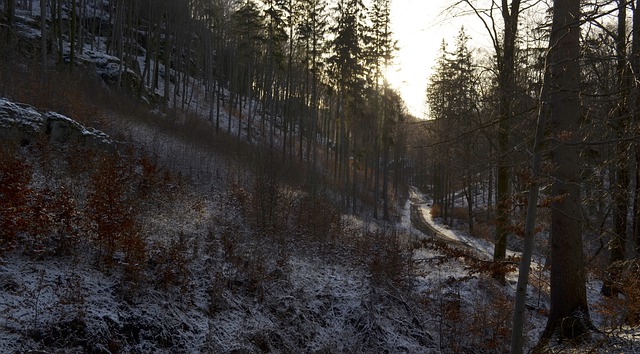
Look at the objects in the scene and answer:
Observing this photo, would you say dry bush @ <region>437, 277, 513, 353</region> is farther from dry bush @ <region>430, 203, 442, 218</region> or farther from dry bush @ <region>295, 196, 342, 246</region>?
dry bush @ <region>430, 203, 442, 218</region>

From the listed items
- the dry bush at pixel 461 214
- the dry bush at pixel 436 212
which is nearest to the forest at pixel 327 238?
the dry bush at pixel 461 214

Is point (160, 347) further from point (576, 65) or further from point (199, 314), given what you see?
point (576, 65)

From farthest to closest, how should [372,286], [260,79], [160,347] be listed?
[260,79] → [372,286] → [160,347]

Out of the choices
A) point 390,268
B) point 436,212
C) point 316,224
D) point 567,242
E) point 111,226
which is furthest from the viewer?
point 436,212

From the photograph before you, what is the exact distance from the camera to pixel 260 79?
45469 millimetres

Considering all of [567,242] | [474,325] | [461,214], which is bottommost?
[461,214]

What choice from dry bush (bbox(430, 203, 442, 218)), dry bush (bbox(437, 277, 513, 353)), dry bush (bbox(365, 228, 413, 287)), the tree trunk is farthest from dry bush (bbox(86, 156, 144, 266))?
dry bush (bbox(430, 203, 442, 218))

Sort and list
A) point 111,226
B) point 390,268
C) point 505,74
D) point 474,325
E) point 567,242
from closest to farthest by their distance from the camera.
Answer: point 567,242, point 111,226, point 474,325, point 505,74, point 390,268

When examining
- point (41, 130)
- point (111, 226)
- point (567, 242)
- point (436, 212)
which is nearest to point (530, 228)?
point (567, 242)

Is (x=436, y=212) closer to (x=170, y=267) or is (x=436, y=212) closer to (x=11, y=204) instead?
(x=170, y=267)

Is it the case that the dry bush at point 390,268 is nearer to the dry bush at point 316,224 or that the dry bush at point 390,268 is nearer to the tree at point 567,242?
the dry bush at point 316,224

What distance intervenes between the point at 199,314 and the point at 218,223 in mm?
4361

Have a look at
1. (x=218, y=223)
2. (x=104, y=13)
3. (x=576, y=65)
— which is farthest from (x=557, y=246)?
(x=104, y=13)

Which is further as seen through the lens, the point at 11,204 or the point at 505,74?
the point at 505,74
